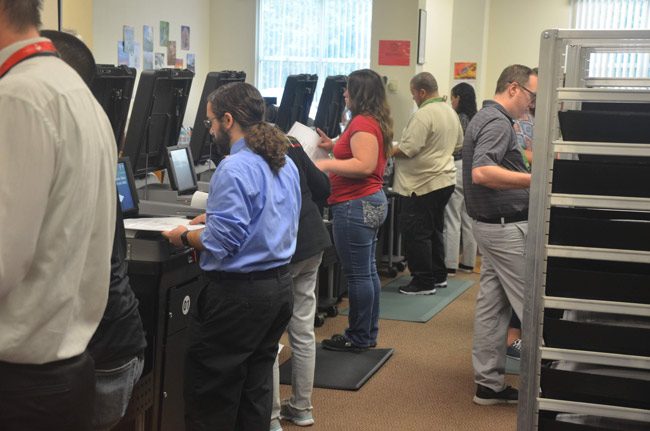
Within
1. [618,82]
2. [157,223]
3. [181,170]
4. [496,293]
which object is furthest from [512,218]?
[618,82]

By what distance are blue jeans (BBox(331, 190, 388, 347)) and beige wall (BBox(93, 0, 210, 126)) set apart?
320 cm

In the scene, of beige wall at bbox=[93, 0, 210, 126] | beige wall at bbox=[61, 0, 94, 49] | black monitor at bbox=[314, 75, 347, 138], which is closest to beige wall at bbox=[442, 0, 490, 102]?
beige wall at bbox=[93, 0, 210, 126]

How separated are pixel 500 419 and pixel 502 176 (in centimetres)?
108

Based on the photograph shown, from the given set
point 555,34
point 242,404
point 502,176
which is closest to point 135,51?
point 502,176

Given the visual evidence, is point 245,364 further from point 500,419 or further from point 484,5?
point 484,5

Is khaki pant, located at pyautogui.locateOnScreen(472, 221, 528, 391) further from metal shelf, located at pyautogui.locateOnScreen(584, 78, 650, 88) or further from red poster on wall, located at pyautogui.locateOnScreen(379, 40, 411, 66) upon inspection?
red poster on wall, located at pyautogui.locateOnScreen(379, 40, 411, 66)

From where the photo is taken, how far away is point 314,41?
386 inches

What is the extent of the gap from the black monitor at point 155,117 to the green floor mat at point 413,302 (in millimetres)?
2172

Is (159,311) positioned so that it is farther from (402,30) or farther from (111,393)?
(402,30)

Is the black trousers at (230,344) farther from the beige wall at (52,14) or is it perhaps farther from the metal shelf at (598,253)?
the beige wall at (52,14)

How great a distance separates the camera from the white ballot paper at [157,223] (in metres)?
3.01

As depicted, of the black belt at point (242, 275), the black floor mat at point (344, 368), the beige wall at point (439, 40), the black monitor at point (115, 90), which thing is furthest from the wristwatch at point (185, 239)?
the beige wall at point (439, 40)

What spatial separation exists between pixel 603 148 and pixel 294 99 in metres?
3.44

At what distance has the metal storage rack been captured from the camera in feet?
6.35
